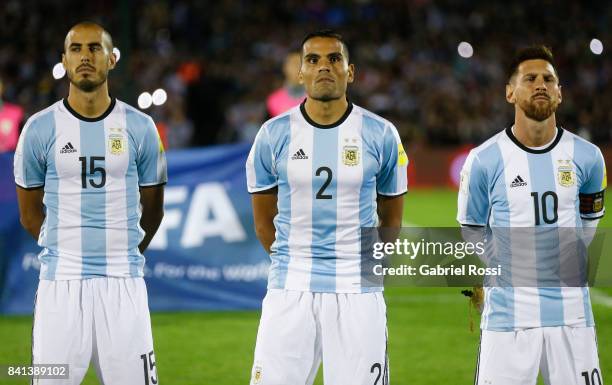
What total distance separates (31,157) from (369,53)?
20.6m

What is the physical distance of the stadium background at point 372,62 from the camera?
70.7 feet

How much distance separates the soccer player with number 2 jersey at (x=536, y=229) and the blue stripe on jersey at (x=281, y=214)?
2.78 ft

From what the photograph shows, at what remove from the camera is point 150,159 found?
585cm

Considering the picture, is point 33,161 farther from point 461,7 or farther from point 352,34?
point 461,7

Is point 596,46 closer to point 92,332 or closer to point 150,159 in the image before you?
point 150,159

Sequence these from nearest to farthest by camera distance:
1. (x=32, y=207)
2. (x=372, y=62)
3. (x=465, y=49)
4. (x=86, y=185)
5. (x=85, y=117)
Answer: (x=86, y=185), (x=85, y=117), (x=32, y=207), (x=372, y=62), (x=465, y=49)

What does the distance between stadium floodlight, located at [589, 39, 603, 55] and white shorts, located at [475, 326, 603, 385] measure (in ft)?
71.9

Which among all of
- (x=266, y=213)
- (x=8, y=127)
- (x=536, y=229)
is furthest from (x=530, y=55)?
(x=8, y=127)

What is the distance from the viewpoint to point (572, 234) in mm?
5367

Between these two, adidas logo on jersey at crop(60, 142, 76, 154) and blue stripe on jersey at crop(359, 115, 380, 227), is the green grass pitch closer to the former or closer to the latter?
adidas logo on jersey at crop(60, 142, 76, 154)

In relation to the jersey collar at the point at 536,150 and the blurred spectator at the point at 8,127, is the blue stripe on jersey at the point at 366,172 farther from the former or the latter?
the blurred spectator at the point at 8,127

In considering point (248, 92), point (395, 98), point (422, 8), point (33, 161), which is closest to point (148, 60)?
point (248, 92)

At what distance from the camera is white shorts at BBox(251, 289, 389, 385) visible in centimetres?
533

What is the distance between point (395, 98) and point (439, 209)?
239 inches
